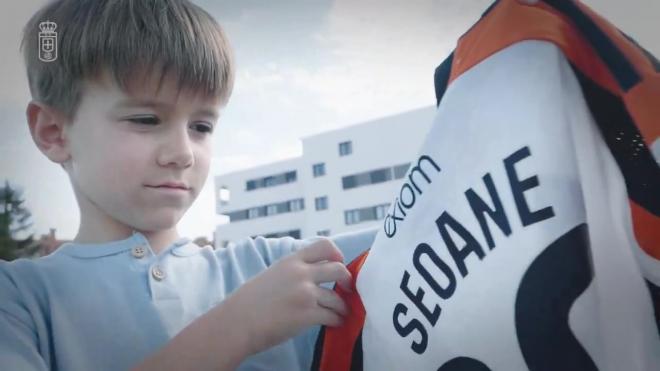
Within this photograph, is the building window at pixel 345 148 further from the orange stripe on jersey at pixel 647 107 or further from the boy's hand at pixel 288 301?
the orange stripe on jersey at pixel 647 107

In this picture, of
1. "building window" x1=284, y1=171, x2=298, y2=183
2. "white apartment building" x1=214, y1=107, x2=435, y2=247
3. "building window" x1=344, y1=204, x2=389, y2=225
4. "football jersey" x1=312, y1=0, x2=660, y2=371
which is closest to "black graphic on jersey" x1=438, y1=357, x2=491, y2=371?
"football jersey" x1=312, y1=0, x2=660, y2=371

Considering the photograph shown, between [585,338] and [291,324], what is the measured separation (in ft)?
0.67

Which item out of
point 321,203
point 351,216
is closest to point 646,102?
point 351,216

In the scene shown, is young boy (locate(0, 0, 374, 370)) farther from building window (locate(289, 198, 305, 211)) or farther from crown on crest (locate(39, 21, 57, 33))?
building window (locate(289, 198, 305, 211))

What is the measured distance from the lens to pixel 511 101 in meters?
0.30

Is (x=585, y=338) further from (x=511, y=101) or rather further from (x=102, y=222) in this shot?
(x=102, y=222)

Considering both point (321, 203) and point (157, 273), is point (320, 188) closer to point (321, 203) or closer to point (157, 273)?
point (321, 203)

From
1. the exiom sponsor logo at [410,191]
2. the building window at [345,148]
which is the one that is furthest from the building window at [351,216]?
the exiom sponsor logo at [410,191]

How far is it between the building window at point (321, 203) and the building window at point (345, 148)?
4.15 feet

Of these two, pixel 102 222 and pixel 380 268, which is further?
pixel 102 222

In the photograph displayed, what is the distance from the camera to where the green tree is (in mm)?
448

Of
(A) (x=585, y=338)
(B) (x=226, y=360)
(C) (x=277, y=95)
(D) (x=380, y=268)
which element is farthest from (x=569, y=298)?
(C) (x=277, y=95)

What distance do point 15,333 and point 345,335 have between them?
0.25 metres

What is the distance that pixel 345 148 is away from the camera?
11.2m
